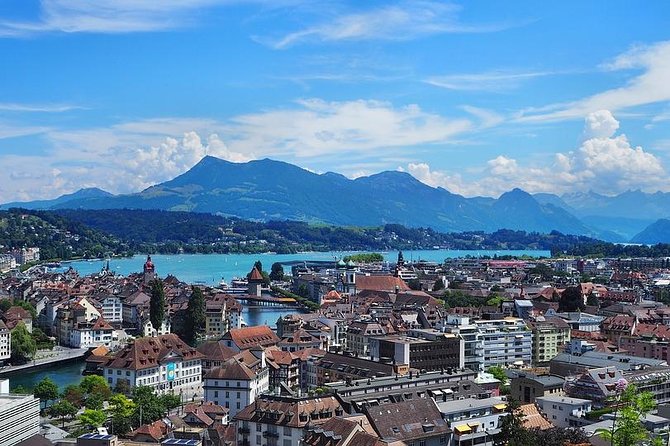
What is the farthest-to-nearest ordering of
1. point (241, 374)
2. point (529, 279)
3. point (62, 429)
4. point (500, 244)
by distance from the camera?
point (500, 244), point (529, 279), point (241, 374), point (62, 429)

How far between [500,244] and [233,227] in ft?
178

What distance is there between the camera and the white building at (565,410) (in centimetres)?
1873

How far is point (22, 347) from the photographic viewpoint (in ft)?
102

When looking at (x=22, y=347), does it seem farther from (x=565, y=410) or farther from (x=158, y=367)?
(x=565, y=410)

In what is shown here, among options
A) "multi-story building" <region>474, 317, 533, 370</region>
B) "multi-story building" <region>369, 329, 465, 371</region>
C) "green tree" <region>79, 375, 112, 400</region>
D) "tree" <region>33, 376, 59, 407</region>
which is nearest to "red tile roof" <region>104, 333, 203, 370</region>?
"green tree" <region>79, 375, 112, 400</region>

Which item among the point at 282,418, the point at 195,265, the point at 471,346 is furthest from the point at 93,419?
the point at 195,265

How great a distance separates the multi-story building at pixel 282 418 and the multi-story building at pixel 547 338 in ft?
53.6

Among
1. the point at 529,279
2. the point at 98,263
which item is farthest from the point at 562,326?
the point at 98,263

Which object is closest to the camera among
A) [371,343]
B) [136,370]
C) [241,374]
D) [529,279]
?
[241,374]

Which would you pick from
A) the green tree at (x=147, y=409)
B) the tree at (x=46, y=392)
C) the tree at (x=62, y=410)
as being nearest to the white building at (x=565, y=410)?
the green tree at (x=147, y=409)

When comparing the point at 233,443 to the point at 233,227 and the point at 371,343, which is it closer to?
the point at 371,343

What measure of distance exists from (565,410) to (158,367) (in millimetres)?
12938

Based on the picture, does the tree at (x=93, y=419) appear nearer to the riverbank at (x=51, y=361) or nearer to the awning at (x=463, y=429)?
the awning at (x=463, y=429)

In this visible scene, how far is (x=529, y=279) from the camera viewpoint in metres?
66.0
